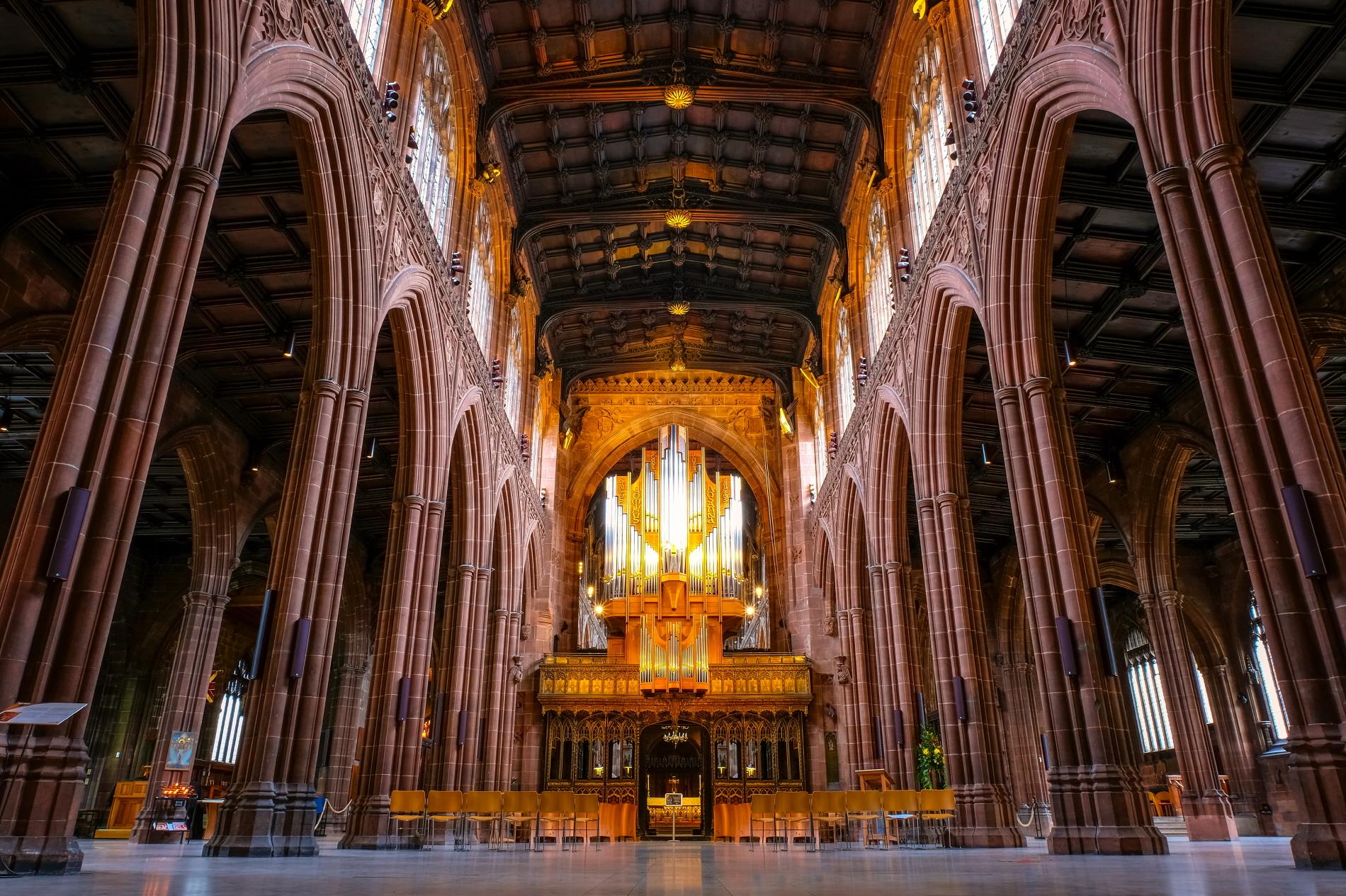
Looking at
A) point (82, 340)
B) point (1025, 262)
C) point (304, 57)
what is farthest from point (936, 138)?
point (82, 340)

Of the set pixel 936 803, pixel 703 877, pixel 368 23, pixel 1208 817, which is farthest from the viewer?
pixel 1208 817

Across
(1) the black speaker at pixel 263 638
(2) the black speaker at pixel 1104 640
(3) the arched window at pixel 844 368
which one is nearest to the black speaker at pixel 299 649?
(1) the black speaker at pixel 263 638

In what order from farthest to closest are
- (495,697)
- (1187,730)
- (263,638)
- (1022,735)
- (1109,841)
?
(1022,735) → (495,697) → (1187,730) → (263,638) → (1109,841)

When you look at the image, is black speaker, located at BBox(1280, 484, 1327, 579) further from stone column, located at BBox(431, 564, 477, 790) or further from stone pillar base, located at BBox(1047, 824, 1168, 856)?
stone column, located at BBox(431, 564, 477, 790)

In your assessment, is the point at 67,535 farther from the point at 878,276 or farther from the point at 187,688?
the point at 878,276

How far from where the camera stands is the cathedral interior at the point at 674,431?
873 centimetres

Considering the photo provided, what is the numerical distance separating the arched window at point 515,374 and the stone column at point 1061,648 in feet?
56.4

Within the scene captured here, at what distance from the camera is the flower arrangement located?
19.5 m

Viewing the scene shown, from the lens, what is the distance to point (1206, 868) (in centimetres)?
793

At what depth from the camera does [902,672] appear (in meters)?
20.5

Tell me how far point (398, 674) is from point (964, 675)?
1068 cm

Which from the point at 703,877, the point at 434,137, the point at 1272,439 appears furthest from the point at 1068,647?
the point at 434,137

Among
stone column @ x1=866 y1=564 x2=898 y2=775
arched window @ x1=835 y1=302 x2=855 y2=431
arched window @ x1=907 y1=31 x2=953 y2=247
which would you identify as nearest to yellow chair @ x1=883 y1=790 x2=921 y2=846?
stone column @ x1=866 y1=564 x2=898 y2=775

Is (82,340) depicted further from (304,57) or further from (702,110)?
(702,110)
